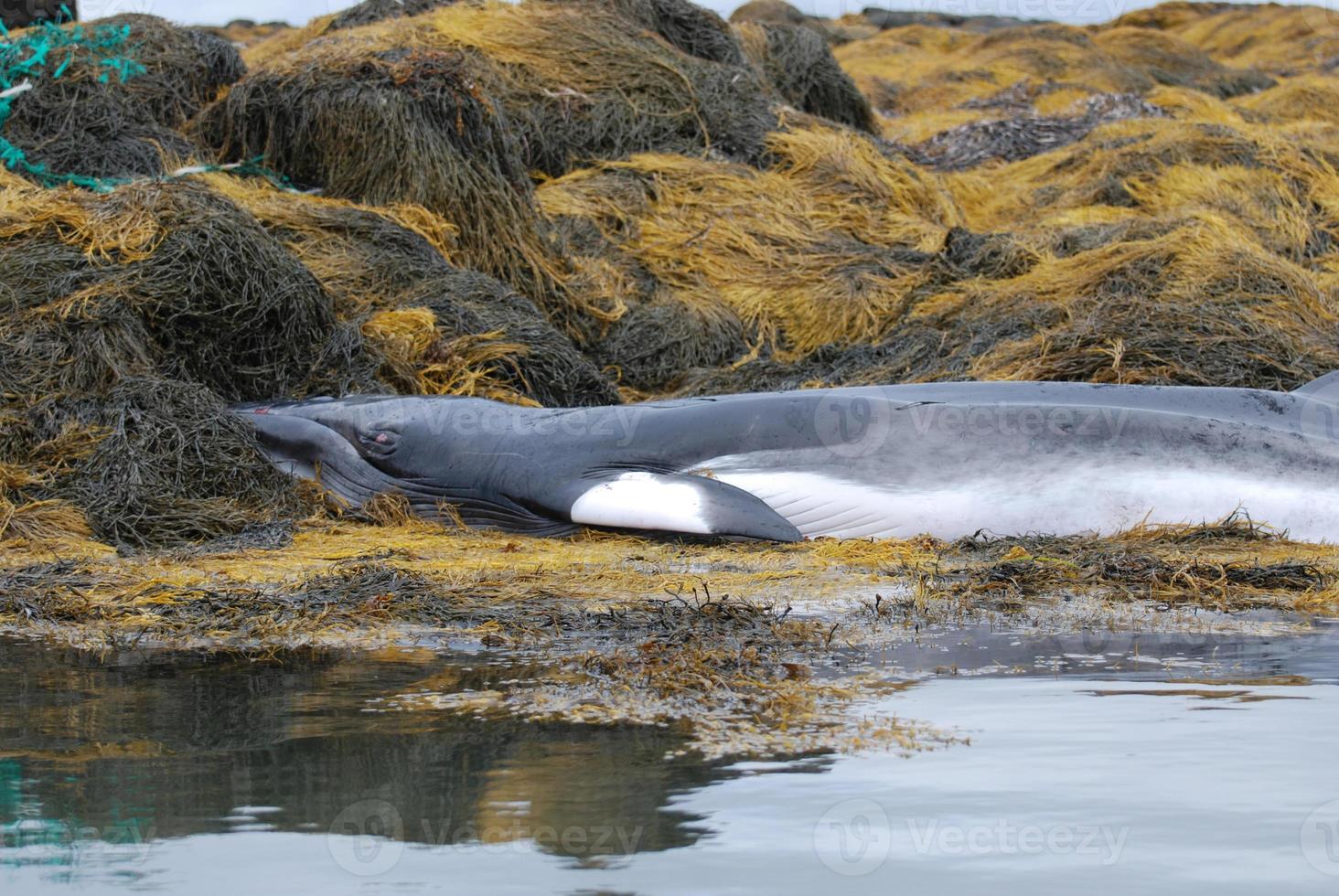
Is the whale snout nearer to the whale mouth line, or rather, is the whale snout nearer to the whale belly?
the whale mouth line

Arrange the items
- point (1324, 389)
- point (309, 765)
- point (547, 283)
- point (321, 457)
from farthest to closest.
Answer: point (547, 283), point (321, 457), point (1324, 389), point (309, 765)

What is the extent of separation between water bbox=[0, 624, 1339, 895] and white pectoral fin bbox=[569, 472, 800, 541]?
2.21 meters

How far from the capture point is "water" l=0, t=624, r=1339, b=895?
2043 millimetres

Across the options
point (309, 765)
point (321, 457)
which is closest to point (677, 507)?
point (321, 457)

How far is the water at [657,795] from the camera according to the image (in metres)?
2.04

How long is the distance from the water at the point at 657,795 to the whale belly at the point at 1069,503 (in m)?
2.38

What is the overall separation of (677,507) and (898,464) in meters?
0.91

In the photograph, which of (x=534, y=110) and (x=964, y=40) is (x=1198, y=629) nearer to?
(x=534, y=110)

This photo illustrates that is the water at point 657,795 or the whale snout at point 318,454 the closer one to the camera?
the water at point 657,795

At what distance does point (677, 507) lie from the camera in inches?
218

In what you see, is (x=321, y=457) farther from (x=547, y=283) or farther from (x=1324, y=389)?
(x=1324, y=389)

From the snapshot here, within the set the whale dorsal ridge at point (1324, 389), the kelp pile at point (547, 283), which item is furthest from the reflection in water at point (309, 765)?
the whale dorsal ridge at point (1324, 389)

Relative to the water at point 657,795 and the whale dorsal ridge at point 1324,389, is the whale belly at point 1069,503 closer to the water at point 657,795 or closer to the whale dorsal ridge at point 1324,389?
the whale dorsal ridge at point 1324,389

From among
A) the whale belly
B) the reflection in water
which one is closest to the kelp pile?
the whale belly
